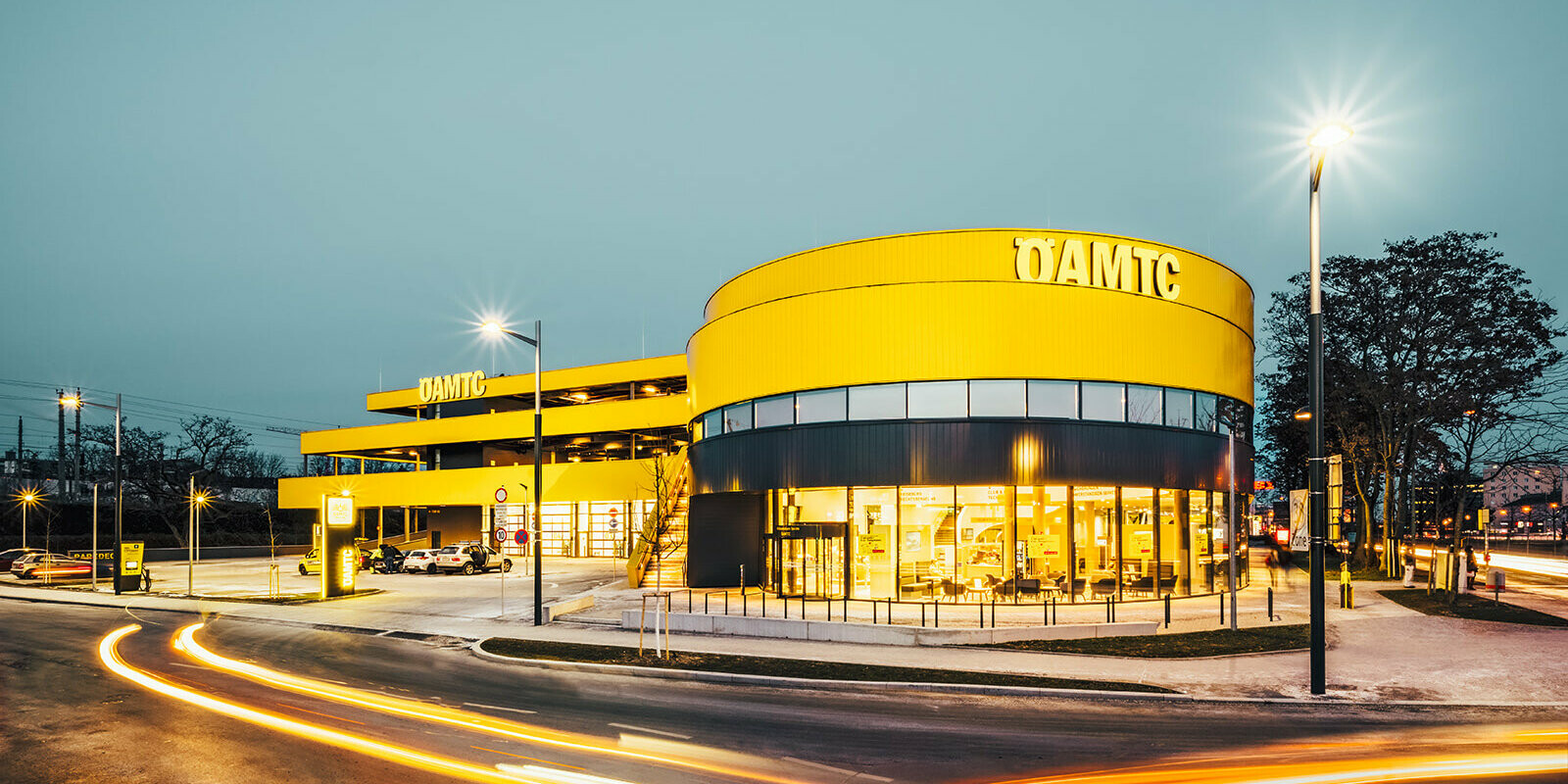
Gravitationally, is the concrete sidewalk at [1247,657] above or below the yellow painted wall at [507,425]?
below

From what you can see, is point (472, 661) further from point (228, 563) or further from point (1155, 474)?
point (228, 563)

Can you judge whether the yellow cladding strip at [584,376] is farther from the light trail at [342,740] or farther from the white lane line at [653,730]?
the white lane line at [653,730]

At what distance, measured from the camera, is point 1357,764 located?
10781 mm

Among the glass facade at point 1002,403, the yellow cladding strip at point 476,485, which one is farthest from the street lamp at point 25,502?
the glass facade at point 1002,403

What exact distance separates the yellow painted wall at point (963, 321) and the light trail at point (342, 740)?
61.6 ft

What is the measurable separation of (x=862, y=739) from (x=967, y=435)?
16.9 meters

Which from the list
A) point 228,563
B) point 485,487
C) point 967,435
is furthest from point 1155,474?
point 228,563

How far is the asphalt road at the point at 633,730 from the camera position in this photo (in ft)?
35.0

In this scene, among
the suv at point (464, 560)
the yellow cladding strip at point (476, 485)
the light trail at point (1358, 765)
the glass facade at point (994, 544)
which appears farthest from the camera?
the yellow cladding strip at point (476, 485)

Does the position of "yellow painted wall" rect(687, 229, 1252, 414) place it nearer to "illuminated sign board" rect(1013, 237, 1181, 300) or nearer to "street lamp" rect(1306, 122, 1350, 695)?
"illuminated sign board" rect(1013, 237, 1181, 300)

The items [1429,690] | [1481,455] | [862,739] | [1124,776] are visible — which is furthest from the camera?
[1481,455]

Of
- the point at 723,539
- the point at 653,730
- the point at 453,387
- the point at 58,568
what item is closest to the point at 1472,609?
the point at 723,539

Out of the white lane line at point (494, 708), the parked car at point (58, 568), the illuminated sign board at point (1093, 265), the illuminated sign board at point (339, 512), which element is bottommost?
the parked car at point (58, 568)

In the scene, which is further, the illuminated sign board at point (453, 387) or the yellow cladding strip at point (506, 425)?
the illuminated sign board at point (453, 387)
